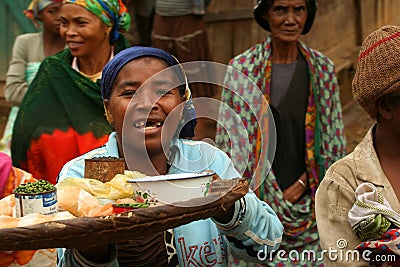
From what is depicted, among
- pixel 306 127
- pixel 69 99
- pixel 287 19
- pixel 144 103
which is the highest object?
pixel 287 19

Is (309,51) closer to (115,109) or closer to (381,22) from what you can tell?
(115,109)

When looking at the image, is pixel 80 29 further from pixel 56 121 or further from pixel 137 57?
pixel 137 57

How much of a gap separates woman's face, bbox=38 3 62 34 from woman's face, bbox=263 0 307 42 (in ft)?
4.85

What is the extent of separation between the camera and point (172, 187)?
8.45ft

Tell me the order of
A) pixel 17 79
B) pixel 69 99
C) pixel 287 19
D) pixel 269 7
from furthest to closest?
pixel 17 79
pixel 269 7
pixel 287 19
pixel 69 99

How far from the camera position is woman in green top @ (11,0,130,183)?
5168 mm

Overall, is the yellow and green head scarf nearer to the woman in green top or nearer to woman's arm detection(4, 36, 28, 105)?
the woman in green top

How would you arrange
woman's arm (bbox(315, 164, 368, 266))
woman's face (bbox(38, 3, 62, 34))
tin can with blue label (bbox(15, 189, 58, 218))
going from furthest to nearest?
woman's face (bbox(38, 3, 62, 34)) < woman's arm (bbox(315, 164, 368, 266)) < tin can with blue label (bbox(15, 189, 58, 218))

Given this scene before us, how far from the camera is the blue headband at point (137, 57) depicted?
3016mm

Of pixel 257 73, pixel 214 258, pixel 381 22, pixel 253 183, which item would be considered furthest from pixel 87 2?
pixel 381 22

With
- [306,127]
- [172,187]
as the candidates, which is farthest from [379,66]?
[306,127]

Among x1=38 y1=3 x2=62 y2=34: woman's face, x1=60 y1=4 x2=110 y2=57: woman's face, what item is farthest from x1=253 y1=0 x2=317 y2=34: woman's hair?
x1=38 y1=3 x2=62 y2=34: woman's face

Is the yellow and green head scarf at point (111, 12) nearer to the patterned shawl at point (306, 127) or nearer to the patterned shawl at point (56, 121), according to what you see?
the patterned shawl at point (56, 121)

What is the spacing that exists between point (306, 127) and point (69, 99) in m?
1.43
